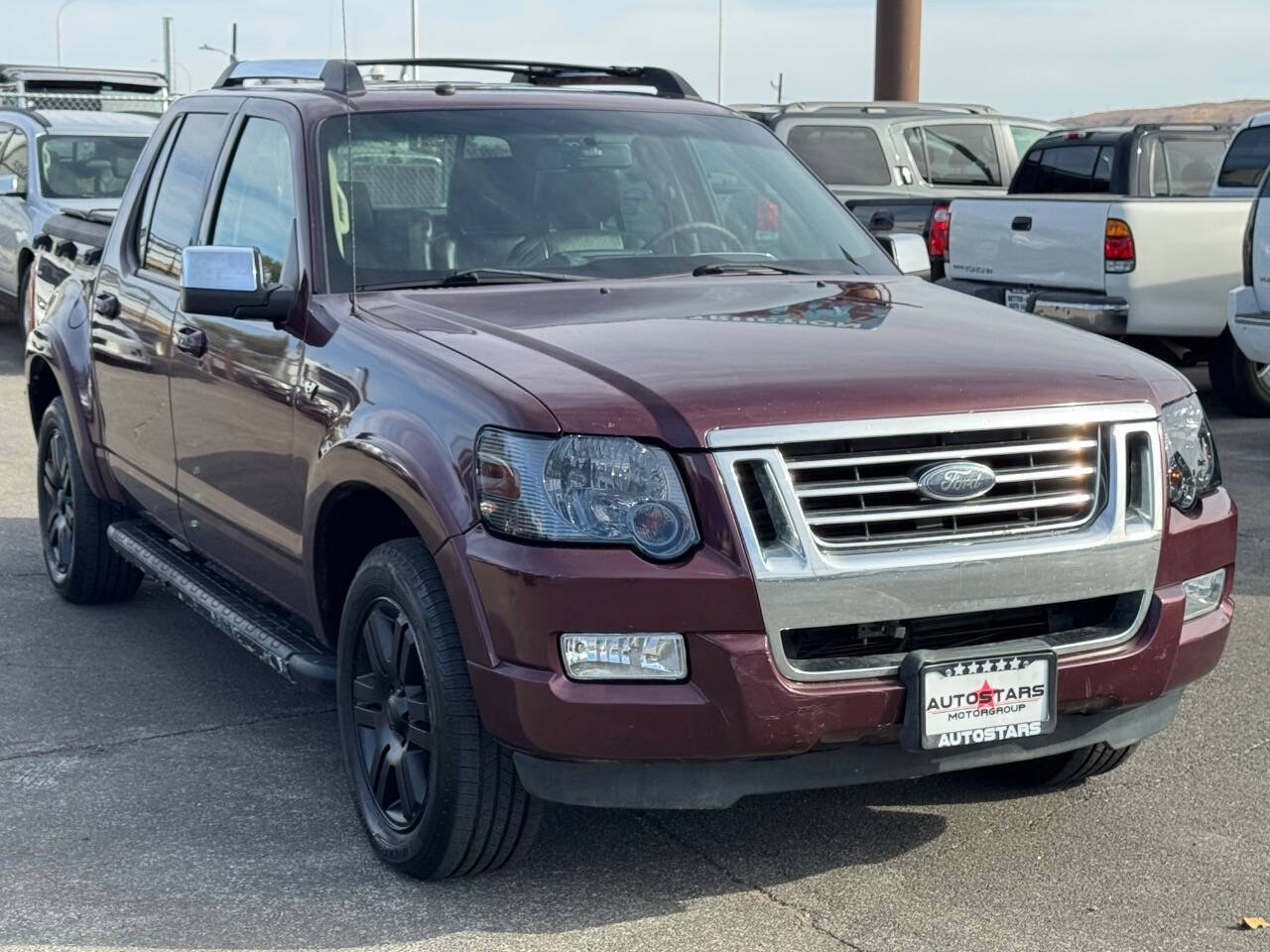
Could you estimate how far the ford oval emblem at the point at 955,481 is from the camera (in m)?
3.74

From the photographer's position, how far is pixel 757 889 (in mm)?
4129

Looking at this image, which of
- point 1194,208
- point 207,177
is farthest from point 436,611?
point 1194,208

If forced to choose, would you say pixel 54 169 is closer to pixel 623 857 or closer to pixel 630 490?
pixel 623 857

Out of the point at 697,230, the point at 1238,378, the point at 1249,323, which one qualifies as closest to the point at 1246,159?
the point at 1238,378

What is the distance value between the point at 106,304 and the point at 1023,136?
12.8m

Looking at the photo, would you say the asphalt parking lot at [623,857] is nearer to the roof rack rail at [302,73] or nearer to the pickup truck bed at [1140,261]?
the roof rack rail at [302,73]

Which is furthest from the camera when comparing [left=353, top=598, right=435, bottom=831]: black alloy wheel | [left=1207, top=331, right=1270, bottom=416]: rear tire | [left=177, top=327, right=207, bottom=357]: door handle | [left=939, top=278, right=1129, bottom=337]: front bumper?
[left=1207, top=331, right=1270, bottom=416]: rear tire

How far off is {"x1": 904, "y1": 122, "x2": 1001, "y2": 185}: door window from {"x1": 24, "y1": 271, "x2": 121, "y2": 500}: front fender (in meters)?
11.3

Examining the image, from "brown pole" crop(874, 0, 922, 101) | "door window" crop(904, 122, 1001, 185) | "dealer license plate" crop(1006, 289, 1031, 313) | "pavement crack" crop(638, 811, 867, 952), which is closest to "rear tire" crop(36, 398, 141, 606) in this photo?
"pavement crack" crop(638, 811, 867, 952)

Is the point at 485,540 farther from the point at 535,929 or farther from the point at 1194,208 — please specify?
the point at 1194,208

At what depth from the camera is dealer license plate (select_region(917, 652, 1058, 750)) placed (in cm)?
371

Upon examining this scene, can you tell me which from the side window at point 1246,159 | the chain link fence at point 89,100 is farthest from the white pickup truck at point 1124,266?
the chain link fence at point 89,100

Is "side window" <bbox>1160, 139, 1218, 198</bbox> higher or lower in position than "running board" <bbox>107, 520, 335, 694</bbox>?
higher

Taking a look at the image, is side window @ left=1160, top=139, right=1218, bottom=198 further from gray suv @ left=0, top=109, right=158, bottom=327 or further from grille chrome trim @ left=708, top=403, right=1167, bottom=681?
grille chrome trim @ left=708, top=403, right=1167, bottom=681
